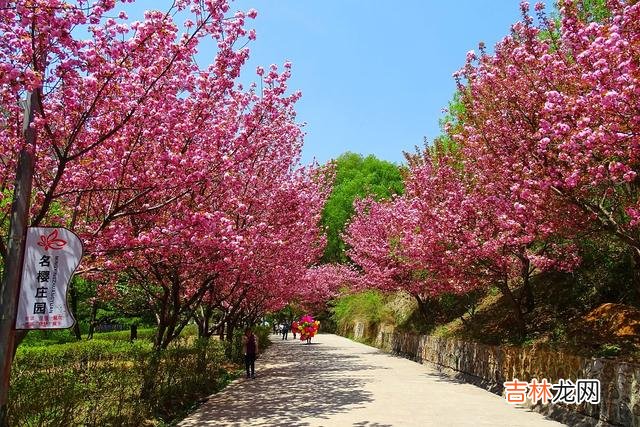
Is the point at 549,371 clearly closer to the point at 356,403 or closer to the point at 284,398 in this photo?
the point at 356,403

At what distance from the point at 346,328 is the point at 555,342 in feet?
126

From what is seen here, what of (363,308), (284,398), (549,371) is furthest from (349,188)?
(549,371)

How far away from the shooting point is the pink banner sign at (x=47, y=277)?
5445mm

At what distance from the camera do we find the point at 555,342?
12.0m

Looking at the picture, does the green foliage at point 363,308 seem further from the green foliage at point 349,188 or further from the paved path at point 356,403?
the paved path at point 356,403

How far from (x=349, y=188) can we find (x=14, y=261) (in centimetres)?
5122

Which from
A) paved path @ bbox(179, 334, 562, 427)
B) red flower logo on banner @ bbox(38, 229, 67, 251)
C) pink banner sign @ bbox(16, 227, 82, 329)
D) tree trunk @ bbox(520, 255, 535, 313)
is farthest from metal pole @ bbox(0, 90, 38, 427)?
tree trunk @ bbox(520, 255, 535, 313)

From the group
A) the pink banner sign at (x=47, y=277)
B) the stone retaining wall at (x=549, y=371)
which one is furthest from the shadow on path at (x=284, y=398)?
the pink banner sign at (x=47, y=277)

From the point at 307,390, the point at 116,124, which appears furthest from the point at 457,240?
the point at 116,124

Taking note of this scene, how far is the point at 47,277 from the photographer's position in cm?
556

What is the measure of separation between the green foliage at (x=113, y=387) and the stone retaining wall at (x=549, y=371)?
7.75m

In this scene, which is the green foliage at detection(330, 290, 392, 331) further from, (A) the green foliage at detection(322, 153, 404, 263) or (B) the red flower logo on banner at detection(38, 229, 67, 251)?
(B) the red flower logo on banner at detection(38, 229, 67, 251)

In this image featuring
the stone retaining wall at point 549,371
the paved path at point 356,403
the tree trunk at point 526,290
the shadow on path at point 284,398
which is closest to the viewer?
the stone retaining wall at point 549,371

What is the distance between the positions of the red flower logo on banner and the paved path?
4814mm
